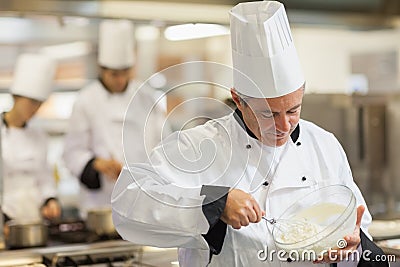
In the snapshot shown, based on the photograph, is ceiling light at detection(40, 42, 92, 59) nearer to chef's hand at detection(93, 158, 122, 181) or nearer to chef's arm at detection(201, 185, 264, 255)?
chef's hand at detection(93, 158, 122, 181)

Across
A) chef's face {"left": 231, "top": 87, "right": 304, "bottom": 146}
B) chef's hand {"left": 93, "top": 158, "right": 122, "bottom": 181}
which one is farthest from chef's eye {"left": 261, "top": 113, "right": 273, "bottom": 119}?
chef's hand {"left": 93, "top": 158, "right": 122, "bottom": 181}

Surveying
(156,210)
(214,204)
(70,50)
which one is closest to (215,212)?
(214,204)

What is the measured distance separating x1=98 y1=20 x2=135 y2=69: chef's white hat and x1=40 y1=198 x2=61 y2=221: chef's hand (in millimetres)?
639

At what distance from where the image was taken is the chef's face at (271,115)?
5.08ft

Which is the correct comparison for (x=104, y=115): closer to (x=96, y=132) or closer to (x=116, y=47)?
(x=96, y=132)

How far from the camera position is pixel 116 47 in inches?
131

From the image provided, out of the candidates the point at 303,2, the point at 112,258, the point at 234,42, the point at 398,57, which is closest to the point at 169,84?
the point at 303,2

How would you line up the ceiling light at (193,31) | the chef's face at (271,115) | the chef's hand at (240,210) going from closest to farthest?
the chef's hand at (240,210)
the chef's face at (271,115)
the ceiling light at (193,31)

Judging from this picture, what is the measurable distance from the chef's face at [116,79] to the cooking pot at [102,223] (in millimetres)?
→ 911

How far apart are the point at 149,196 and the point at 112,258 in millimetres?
724

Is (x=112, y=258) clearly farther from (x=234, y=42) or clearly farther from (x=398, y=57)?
(x=398, y=57)

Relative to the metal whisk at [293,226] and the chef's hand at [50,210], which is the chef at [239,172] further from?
the chef's hand at [50,210]

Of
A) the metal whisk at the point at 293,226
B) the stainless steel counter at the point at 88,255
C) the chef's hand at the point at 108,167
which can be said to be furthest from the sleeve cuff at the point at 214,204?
the chef's hand at the point at 108,167

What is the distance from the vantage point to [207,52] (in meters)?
4.42
